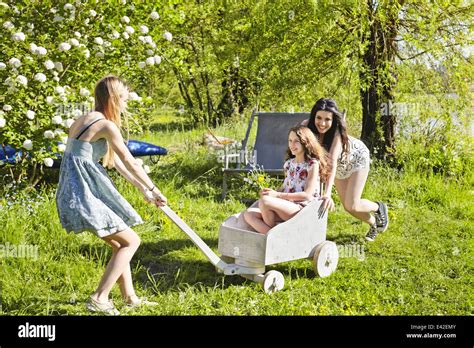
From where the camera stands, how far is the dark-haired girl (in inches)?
175

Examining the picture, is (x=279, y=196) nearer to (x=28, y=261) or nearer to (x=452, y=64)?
(x=28, y=261)

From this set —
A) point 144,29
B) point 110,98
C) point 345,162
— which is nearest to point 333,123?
point 345,162

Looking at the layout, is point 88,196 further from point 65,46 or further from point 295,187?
point 65,46

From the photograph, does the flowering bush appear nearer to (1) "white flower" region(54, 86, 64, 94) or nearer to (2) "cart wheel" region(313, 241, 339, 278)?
(1) "white flower" region(54, 86, 64, 94)

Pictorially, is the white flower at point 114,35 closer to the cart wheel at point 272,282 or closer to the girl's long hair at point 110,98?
the girl's long hair at point 110,98

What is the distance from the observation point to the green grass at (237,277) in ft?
12.1

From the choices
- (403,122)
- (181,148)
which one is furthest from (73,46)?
(403,122)

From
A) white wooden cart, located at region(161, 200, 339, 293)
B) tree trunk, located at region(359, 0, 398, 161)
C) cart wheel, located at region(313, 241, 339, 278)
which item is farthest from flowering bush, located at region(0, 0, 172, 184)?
tree trunk, located at region(359, 0, 398, 161)

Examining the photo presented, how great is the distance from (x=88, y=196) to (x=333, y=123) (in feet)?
6.74

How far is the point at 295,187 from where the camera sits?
4.14 m

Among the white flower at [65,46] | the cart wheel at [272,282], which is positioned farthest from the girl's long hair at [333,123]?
the white flower at [65,46]

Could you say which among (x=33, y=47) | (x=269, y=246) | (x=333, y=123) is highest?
(x=33, y=47)

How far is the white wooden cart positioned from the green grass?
12cm

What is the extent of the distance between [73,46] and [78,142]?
254 centimetres
